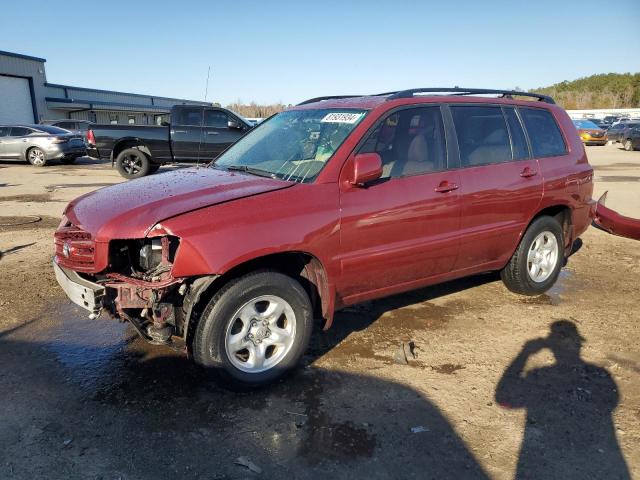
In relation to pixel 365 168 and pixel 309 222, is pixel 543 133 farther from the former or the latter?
pixel 309 222

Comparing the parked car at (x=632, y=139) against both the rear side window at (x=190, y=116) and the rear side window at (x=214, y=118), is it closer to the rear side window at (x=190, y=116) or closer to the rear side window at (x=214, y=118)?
the rear side window at (x=214, y=118)

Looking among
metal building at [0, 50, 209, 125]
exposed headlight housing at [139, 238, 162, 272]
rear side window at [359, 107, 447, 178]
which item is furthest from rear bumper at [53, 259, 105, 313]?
metal building at [0, 50, 209, 125]

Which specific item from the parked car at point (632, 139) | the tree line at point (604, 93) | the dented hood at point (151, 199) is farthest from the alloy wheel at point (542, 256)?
the tree line at point (604, 93)

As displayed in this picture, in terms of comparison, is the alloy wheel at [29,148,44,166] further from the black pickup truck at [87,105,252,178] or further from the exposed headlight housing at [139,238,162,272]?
the exposed headlight housing at [139,238,162,272]

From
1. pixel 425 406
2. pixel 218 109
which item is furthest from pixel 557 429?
pixel 218 109

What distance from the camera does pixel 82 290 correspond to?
316cm

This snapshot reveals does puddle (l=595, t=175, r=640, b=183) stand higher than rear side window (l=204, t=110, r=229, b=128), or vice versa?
rear side window (l=204, t=110, r=229, b=128)

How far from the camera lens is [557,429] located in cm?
292

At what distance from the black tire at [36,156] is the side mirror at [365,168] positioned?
17.8 metres

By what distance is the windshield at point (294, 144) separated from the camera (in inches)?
144

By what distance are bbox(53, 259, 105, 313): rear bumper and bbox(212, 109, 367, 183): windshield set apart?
1.43m

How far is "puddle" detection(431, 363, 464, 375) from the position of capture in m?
3.57

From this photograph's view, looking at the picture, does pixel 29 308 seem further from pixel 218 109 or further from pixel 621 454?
pixel 218 109

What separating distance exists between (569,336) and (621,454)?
1585mm
